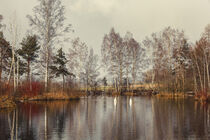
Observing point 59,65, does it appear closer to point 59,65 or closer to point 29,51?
point 59,65

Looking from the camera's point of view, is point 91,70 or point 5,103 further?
point 91,70

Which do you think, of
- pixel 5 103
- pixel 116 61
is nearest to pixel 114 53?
pixel 116 61

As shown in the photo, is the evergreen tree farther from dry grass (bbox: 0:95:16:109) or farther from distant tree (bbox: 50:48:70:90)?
dry grass (bbox: 0:95:16:109)

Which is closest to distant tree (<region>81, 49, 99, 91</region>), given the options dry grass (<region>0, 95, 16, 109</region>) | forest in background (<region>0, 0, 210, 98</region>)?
forest in background (<region>0, 0, 210, 98</region>)

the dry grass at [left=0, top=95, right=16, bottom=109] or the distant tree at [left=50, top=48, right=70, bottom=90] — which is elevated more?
the distant tree at [left=50, top=48, right=70, bottom=90]

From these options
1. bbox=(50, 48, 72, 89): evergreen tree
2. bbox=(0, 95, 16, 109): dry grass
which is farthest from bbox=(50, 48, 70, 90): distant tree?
bbox=(0, 95, 16, 109): dry grass

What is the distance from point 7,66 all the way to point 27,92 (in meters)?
12.0

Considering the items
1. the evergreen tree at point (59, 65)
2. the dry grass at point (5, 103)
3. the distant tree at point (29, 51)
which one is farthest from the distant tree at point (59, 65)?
the dry grass at point (5, 103)

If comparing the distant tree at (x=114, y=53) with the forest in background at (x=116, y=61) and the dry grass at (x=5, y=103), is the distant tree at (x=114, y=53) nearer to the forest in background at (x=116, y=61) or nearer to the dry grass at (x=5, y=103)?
the forest in background at (x=116, y=61)

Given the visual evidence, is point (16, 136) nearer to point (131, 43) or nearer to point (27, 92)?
point (27, 92)

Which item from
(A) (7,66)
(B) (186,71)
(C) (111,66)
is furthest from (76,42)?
(B) (186,71)

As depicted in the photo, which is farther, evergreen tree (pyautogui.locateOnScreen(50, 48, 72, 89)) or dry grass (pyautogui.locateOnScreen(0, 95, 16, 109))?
evergreen tree (pyautogui.locateOnScreen(50, 48, 72, 89))

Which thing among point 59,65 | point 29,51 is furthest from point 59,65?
point 29,51

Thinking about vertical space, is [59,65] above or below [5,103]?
above
